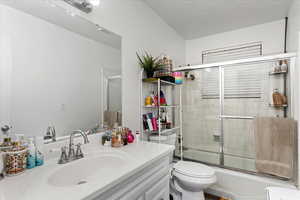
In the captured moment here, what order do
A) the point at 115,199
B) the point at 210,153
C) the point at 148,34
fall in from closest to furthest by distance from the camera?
the point at 115,199 < the point at 148,34 < the point at 210,153

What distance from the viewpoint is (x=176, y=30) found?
8.52ft

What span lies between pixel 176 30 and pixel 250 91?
4.94 feet

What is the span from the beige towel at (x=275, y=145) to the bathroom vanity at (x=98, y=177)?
129 centimetres

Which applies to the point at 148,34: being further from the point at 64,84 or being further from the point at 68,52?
the point at 64,84

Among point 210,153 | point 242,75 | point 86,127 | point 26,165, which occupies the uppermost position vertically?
point 242,75

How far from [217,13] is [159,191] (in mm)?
2281

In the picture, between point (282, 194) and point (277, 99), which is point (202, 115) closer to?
point (277, 99)

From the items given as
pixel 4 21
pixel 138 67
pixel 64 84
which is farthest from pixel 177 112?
pixel 4 21

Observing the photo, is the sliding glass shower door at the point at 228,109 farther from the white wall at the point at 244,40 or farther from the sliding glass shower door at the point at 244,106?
the white wall at the point at 244,40

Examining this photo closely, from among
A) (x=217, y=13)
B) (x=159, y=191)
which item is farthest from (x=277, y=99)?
(x=159, y=191)

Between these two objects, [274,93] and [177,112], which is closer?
[274,93]

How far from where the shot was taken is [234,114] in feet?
7.32

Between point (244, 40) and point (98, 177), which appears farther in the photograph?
point (244, 40)

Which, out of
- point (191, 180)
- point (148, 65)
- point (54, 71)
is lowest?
point (191, 180)
